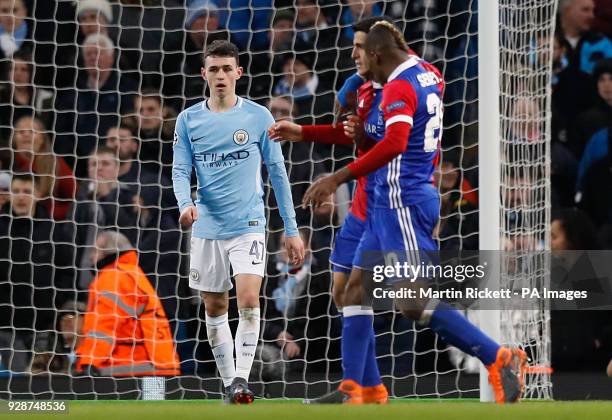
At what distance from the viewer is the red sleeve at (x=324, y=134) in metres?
7.03

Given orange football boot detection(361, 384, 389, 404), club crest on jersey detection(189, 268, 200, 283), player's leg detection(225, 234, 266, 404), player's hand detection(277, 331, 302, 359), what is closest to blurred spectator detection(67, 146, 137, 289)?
player's hand detection(277, 331, 302, 359)

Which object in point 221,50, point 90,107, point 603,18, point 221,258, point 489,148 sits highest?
point 603,18

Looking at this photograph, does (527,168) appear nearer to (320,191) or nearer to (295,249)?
(295,249)

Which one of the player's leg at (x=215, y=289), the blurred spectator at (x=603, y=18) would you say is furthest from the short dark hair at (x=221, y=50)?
the blurred spectator at (x=603, y=18)

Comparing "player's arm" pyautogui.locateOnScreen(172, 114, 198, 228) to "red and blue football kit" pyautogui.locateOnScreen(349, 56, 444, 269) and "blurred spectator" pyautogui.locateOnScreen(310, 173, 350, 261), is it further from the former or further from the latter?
"blurred spectator" pyautogui.locateOnScreen(310, 173, 350, 261)

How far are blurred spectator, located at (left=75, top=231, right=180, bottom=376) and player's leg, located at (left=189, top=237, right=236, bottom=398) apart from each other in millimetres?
1358

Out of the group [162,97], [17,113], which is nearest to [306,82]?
[162,97]

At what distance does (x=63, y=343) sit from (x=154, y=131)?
1.57 metres

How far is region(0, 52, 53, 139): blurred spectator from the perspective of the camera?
9.98 m

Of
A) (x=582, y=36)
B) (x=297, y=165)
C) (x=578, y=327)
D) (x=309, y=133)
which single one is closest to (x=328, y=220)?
(x=297, y=165)

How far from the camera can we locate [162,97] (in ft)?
32.3

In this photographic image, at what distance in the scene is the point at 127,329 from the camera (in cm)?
921

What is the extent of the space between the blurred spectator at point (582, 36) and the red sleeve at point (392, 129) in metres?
4.30

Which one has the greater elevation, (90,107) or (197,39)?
(197,39)
